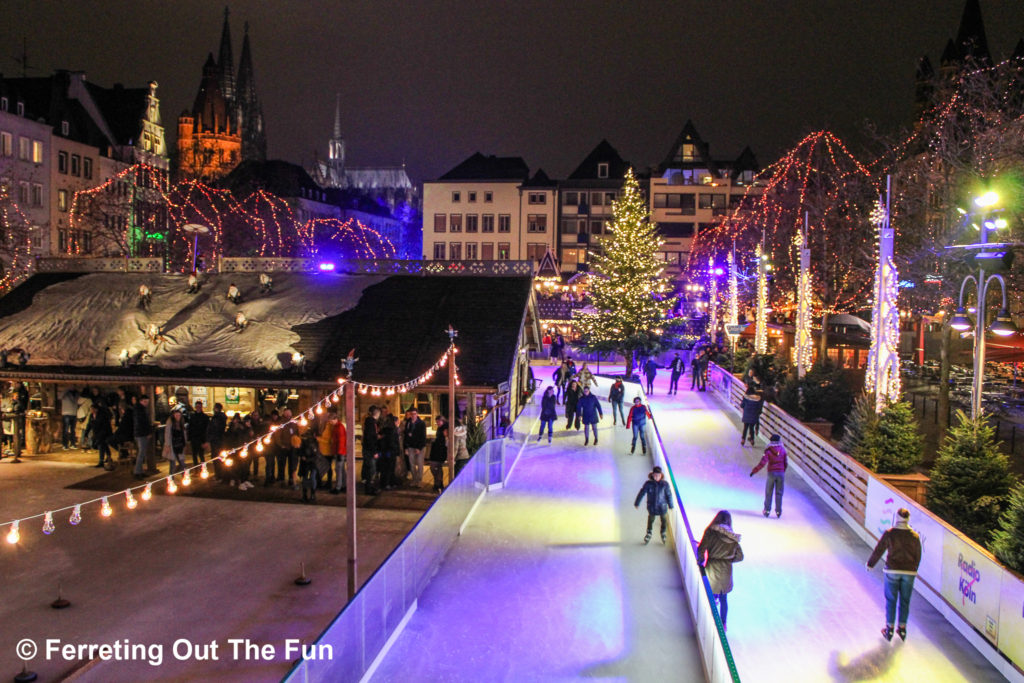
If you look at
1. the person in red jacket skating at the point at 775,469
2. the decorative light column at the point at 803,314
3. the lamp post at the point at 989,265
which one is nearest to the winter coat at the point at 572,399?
the decorative light column at the point at 803,314

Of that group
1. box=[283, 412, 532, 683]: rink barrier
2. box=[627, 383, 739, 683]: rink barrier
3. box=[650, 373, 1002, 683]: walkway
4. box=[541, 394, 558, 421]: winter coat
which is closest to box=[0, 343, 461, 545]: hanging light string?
box=[283, 412, 532, 683]: rink barrier

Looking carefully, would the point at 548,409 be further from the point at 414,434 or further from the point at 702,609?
the point at 702,609

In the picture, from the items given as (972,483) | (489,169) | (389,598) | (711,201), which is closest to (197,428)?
(389,598)

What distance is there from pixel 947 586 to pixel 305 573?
31.0ft

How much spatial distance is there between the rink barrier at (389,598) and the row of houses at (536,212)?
5317 centimetres

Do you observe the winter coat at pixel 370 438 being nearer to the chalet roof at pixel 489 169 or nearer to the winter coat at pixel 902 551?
the winter coat at pixel 902 551

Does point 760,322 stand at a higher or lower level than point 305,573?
higher

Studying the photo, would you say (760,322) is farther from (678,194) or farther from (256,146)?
(256,146)

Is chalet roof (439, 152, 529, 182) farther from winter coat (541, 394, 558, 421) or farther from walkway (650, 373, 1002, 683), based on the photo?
walkway (650, 373, 1002, 683)

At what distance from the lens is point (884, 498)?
37.7 feet

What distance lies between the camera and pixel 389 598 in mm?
8555

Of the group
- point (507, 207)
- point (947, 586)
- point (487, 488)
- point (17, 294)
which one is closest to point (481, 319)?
point (487, 488)

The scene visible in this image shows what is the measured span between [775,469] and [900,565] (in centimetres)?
479

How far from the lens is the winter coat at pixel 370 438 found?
634 inches
